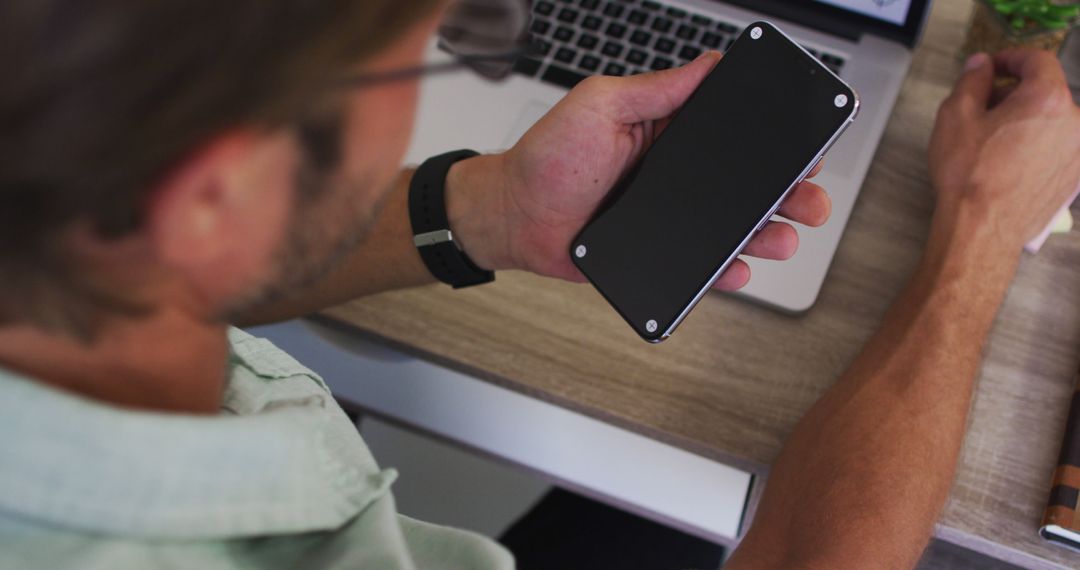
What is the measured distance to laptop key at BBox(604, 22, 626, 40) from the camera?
823 mm

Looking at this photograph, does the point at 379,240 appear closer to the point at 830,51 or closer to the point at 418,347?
the point at 418,347

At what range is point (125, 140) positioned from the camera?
304mm

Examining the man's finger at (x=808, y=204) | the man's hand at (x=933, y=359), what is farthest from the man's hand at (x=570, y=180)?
the man's hand at (x=933, y=359)

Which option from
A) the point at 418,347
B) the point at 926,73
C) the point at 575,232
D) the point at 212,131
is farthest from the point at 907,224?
the point at 212,131

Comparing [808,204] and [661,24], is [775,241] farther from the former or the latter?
[661,24]

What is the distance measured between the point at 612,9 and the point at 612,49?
44 millimetres

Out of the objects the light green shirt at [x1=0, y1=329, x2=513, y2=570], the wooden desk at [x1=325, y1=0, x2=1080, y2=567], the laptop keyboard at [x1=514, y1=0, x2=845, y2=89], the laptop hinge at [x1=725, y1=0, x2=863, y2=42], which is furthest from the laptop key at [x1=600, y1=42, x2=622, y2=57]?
the light green shirt at [x1=0, y1=329, x2=513, y2=570]

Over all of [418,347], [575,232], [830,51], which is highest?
[830,51]

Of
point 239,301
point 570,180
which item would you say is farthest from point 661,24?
point 239,301

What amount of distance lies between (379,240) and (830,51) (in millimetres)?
420

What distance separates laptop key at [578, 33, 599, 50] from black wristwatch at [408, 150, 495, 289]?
172mm

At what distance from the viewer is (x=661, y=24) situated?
83 centimetres

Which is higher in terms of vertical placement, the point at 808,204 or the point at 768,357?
the point at 808,204

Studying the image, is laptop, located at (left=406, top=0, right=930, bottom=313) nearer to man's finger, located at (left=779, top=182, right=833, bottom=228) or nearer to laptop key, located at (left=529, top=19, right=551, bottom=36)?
laptop key, located at (left=529, top=19, right=551, bottom=36)
